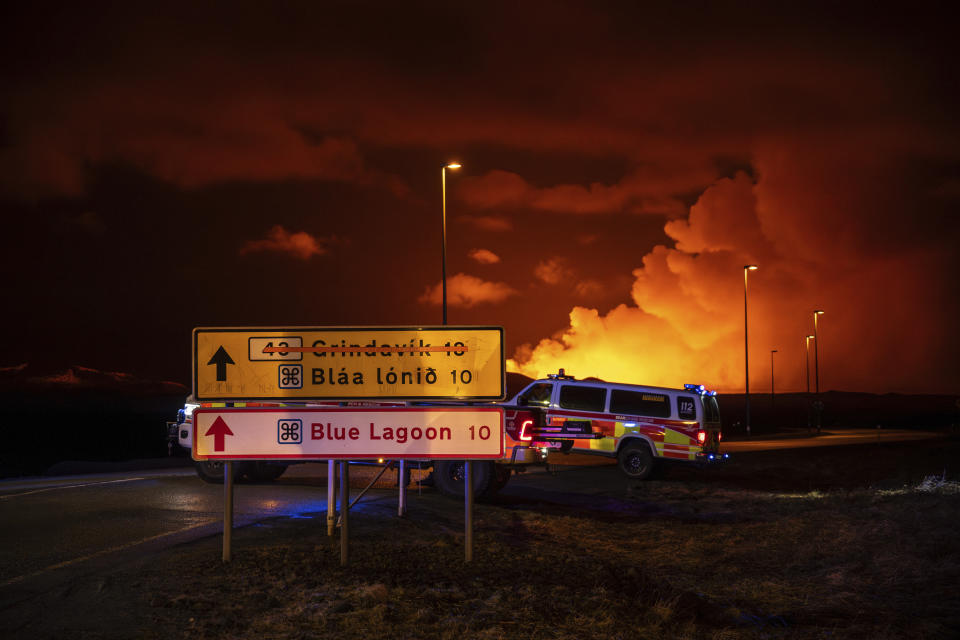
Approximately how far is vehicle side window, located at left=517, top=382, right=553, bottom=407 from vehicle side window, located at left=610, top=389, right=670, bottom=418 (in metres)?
1.43

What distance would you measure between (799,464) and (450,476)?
43.8 feet

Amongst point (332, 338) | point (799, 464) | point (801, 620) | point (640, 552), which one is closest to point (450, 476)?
point (640, 552)

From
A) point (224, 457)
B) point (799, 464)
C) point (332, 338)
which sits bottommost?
point (799, 464)

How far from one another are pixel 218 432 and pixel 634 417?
12171 millimetres

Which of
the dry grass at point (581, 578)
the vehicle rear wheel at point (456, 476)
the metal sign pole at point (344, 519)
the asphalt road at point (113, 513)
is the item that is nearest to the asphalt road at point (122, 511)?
the asphalt road at point (113, 513)

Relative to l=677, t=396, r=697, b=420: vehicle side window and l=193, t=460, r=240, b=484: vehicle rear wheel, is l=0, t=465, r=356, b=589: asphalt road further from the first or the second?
l=677, t=396, r=697, b=420: vehicle side window

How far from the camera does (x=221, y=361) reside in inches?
357

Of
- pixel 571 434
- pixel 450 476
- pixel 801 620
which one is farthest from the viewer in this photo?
pixel 571 434

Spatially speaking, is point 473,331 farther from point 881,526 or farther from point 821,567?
point 881,526

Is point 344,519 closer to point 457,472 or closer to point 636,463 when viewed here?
point 457,472

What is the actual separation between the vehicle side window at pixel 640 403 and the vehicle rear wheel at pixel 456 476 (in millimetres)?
5813

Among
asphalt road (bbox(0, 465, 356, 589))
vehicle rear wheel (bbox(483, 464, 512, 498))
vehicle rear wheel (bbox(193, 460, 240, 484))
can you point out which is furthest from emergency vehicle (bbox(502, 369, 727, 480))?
vehicle rear wheel (bbox(193, 460, 240, 484))

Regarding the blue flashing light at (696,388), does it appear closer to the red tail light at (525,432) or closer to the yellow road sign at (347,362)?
the red tail light at (525,432)

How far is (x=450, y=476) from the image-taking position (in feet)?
48.6
